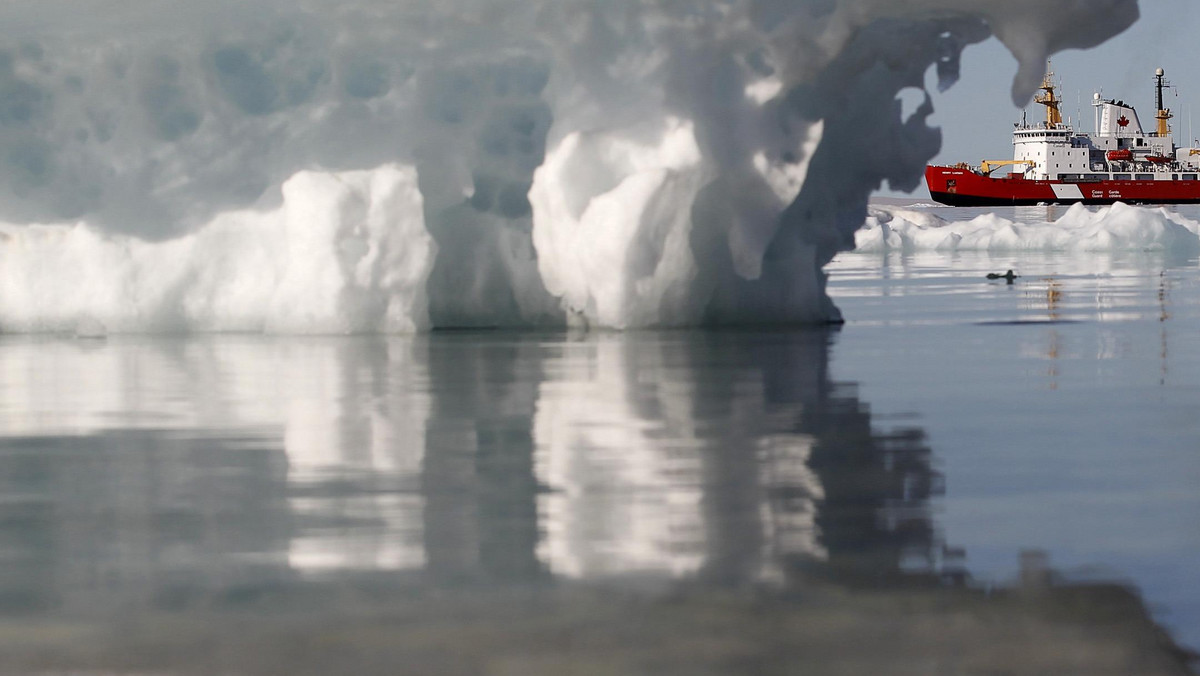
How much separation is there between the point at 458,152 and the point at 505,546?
8.04m

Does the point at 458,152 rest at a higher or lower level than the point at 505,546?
higher

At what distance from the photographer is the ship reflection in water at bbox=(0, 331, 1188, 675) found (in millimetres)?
2891

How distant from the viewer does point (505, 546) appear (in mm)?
3762

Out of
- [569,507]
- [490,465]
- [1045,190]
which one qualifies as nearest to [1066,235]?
[490,465]

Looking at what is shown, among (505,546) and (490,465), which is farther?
(490,465)

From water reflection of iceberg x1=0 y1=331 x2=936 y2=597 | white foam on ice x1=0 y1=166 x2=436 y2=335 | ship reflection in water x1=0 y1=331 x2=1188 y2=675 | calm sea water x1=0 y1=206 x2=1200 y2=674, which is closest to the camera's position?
ship reflection in water x1=0 y1=331 x2=1188 y2=675

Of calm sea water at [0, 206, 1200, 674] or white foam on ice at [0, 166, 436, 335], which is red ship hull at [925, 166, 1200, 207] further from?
calm sea water at [0, 206, 1200, 674]

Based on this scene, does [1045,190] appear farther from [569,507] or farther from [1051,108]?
[569,507]

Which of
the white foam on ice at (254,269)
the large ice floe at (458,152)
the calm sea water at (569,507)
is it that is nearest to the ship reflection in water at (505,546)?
the calm sea water at (569,507)

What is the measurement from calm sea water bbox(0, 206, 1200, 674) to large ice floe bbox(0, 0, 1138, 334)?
7.78 ft

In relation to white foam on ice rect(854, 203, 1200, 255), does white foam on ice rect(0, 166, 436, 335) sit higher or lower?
lower

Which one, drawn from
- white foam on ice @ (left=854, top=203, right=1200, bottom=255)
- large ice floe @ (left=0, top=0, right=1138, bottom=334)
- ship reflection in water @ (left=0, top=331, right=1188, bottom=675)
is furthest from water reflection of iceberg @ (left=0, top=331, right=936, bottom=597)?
white foam on ice @ (left=854, top=203, right=1200, bottom=255)

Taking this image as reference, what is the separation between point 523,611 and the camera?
3.15 meters

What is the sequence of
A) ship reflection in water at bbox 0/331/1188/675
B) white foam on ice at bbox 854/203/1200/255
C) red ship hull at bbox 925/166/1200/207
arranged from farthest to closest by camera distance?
red ship hull at bbox 925/166/1200/207, white foam on ice at bbox 854/203/1200/255, ship reflection in water at bbox 0/331/1188/675
